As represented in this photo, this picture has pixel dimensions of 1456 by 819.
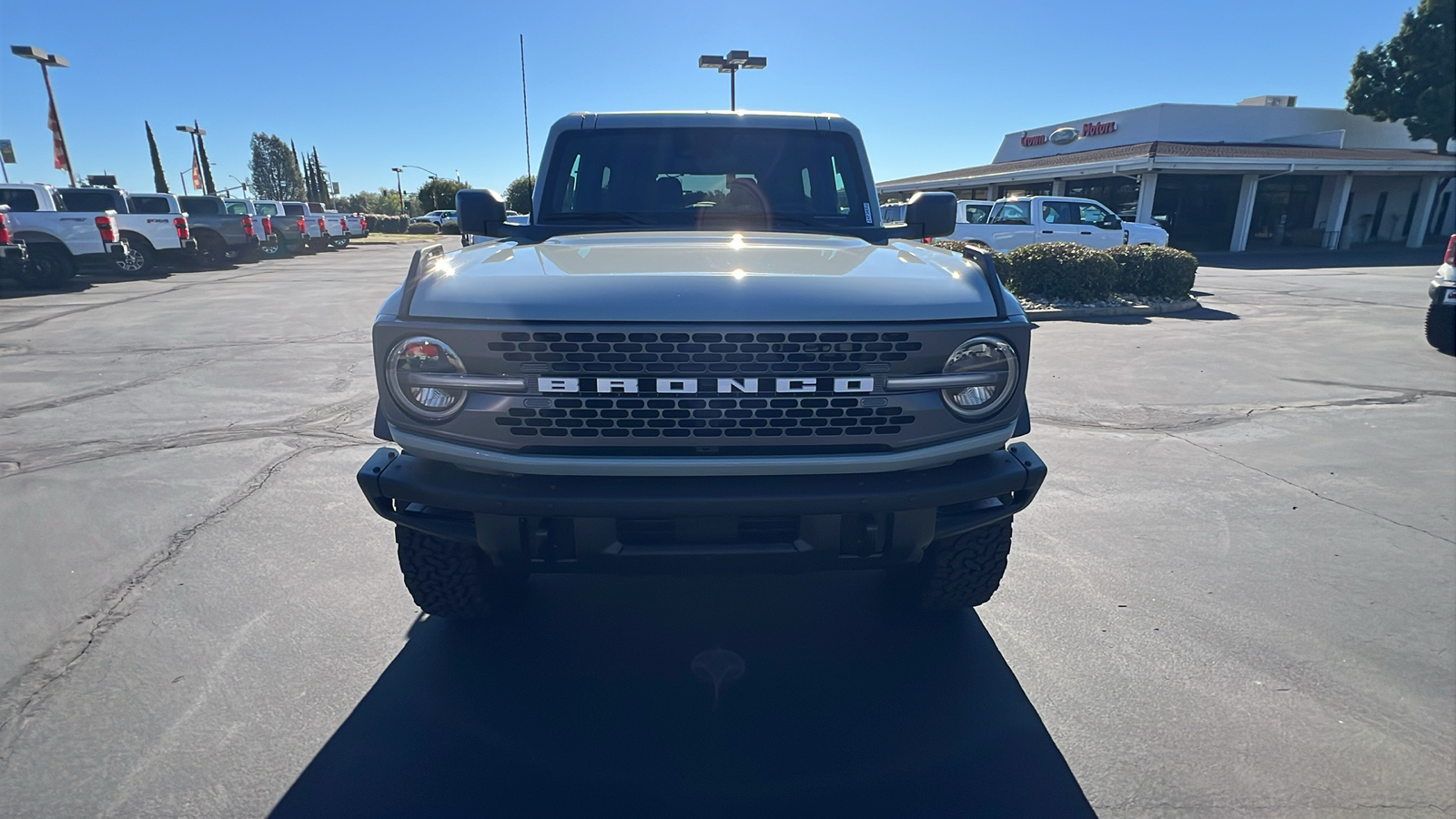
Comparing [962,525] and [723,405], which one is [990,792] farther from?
[723,405]

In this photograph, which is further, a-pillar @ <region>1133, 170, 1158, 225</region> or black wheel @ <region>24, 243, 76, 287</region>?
a-pillar @ <region>1133, 170, 1158, 225</region>

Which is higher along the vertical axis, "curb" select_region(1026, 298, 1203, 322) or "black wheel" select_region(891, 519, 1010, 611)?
"black wheel" select_region(891, 519, 1010, 611)

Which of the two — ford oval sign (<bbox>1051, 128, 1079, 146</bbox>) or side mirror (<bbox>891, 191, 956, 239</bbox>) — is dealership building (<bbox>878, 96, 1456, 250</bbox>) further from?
side mirror (<bbox>891, 191, 956, 239</bbox>)

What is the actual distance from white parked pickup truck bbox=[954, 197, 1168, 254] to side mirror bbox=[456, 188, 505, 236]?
1394 centimetres

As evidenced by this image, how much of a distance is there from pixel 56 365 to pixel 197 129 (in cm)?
4603

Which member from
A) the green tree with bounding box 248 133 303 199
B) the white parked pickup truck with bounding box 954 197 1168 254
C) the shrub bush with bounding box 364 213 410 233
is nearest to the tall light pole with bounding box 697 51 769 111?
the white parked pickup truck with bounding box 954 197 1168 254

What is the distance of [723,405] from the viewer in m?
2.11

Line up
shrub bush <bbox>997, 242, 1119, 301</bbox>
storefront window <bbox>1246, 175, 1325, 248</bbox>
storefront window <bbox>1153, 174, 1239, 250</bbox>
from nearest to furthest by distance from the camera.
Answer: shrub bush <bbox>997, 242, 1119, 301</bbox> → storefront window <bbox>1153, 174, 1239, 250</bbox> → storefront window <bbox>1246, 175, 1325, 248</bbox>

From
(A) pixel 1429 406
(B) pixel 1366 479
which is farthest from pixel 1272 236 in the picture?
(B) pixel 1366 479

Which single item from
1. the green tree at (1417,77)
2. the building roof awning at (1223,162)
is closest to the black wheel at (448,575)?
the building roof awning at (1223,162)

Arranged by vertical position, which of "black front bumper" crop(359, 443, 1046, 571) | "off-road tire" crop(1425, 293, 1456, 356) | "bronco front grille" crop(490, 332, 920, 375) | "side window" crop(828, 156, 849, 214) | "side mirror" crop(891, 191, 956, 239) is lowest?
"off-road tire" crop(1425, 293, 1456, 356)

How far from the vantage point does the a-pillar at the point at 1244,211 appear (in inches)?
1087

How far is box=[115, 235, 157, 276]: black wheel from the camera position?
55.9ft

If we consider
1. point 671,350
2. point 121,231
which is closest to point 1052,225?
point 671,350
